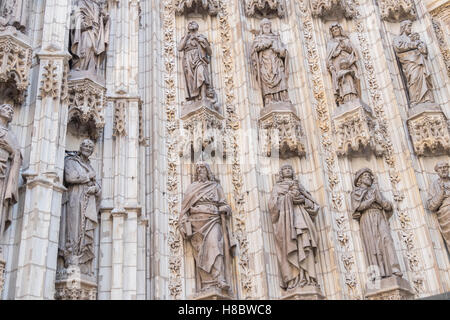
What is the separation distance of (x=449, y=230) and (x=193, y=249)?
159 inches

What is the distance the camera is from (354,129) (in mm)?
10820

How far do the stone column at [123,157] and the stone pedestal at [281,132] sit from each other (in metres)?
2.34

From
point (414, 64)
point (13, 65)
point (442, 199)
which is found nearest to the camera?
point (13, 65)

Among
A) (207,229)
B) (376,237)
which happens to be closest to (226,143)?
(207,229)

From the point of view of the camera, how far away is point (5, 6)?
9062 mm

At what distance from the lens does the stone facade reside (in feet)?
27.5

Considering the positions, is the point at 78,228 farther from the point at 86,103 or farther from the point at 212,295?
the point at 212,295

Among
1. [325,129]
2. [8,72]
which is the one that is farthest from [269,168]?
[8,72]

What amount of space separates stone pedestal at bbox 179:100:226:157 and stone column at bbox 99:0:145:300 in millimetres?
1206

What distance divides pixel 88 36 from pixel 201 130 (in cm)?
239

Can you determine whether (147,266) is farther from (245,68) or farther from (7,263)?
(245,68)

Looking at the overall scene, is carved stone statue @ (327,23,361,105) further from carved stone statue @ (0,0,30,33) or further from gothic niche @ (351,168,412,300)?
carved stone statue @ (0,0,30,33)

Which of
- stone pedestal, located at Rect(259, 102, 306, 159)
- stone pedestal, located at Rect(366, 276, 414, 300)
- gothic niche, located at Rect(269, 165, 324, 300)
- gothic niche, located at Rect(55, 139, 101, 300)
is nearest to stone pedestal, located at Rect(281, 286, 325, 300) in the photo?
gothic niche, located at Rect(269, 165, 324, 300)

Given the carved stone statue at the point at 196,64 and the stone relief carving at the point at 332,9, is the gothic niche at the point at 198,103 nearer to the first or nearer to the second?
the carved stone statue at the point at 196,64
